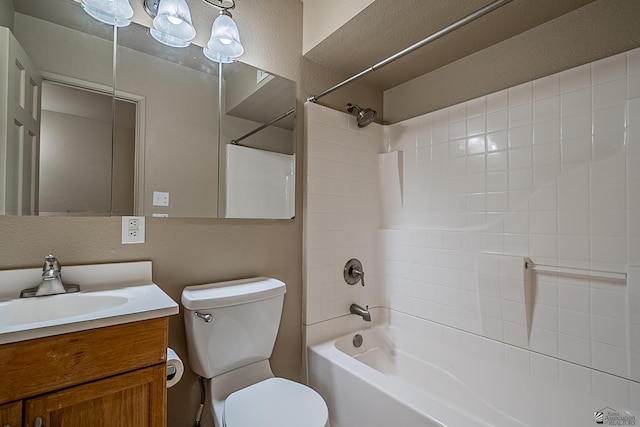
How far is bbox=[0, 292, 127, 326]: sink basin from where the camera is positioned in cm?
94

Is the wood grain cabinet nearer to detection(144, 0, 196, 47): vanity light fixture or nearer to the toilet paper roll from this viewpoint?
the toilet paper roll

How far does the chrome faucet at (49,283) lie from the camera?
1.05 m

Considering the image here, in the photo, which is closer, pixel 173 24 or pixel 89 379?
pixel 89 379

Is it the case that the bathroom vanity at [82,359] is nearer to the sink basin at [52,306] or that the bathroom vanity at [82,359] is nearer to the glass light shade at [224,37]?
the sink basin at [52,306]

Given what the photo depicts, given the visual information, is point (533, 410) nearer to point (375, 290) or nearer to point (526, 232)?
point (526, 232)

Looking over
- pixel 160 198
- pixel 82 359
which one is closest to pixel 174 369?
pixel 82 359

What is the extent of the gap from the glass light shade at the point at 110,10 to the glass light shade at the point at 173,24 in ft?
0.36

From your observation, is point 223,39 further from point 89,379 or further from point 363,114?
point 89,379

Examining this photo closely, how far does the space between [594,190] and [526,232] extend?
33cm

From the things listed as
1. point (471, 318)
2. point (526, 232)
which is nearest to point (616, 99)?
point (526, 232)

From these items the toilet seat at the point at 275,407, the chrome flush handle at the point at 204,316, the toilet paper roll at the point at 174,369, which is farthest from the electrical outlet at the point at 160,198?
the toilet seat at the point at 275,407

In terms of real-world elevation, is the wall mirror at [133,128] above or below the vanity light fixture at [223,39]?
below

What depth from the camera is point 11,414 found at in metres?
0.75

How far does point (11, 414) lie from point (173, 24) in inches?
59.5
